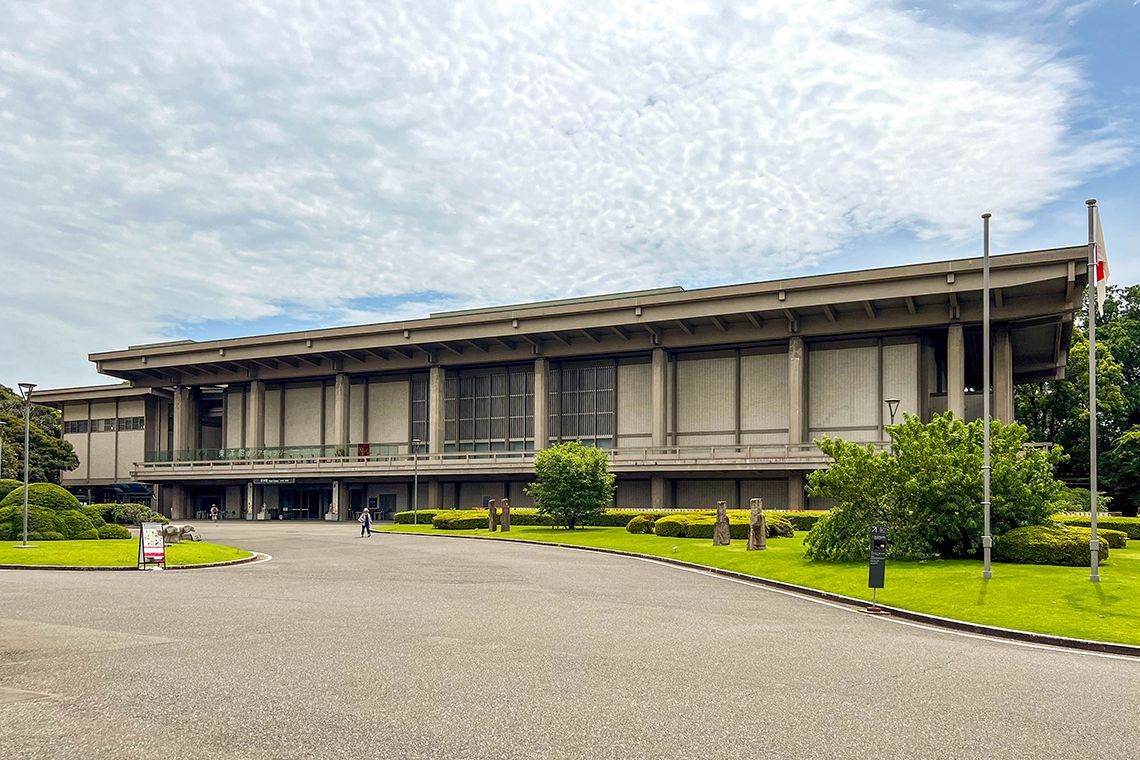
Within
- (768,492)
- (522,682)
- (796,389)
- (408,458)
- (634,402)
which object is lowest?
(768,492)

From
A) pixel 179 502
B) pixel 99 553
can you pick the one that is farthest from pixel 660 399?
pixel 179 502

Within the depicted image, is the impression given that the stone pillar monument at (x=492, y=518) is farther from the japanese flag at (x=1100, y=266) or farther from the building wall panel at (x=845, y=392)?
the japanese flag at (x=1100, y=266)

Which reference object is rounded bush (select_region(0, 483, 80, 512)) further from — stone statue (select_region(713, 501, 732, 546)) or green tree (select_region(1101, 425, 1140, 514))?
green tree (select_region(1101, 425, 1140, 514))

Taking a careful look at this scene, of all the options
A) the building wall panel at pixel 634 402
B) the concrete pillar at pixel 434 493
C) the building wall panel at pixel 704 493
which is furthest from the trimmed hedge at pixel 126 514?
the building wall panel at pixel 704 493

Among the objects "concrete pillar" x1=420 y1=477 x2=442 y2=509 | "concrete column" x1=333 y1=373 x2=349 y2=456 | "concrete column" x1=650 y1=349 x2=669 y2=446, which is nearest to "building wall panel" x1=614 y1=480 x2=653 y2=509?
"concrete column" x1=650 y1=349 x2=669 y2=446

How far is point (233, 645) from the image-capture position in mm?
14328

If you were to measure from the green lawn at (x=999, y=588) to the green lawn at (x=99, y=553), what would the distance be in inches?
636

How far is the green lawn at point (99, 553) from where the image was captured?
1177 inches

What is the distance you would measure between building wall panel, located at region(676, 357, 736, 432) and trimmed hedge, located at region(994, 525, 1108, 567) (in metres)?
37.5

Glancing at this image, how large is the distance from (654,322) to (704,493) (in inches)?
448

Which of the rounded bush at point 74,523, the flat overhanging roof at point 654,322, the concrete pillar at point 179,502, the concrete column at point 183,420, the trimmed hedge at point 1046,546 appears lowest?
the concrete pillar at point 179,502

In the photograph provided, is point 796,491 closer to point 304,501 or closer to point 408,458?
point 408,458

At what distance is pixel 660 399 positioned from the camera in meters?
64.1

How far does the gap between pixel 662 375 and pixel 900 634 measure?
47.8 metres
